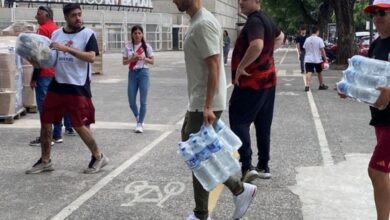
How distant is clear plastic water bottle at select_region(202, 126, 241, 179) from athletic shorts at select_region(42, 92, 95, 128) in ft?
7.72

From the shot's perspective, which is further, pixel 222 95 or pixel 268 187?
pixel 268 187

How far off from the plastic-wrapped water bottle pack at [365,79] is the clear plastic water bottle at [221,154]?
3.04ft

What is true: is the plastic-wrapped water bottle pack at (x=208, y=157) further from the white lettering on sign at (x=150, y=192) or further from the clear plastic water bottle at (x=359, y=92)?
the white lettering on sign at (x=150, y=192)

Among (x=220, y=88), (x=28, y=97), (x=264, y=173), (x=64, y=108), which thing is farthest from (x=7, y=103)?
(x=220, y=88)

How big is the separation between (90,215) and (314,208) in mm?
1931

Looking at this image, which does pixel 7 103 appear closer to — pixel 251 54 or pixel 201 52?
pixel 251 54

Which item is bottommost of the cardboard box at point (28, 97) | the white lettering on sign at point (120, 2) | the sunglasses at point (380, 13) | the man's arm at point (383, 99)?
the cardboard box at point (28, 97)

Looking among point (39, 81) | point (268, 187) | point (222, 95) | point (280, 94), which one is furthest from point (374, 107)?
point (280, 94)

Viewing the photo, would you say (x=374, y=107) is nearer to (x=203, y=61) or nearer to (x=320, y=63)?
(x=203, y=61)

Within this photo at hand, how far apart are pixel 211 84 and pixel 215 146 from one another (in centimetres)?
46

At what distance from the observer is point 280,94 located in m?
14.2

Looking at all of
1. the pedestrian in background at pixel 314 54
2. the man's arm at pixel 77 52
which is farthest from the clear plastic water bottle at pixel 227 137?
the pedestrian in background at pixel 314 54

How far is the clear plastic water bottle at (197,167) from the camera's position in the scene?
411 centimetres

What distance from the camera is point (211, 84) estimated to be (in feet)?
13.8
